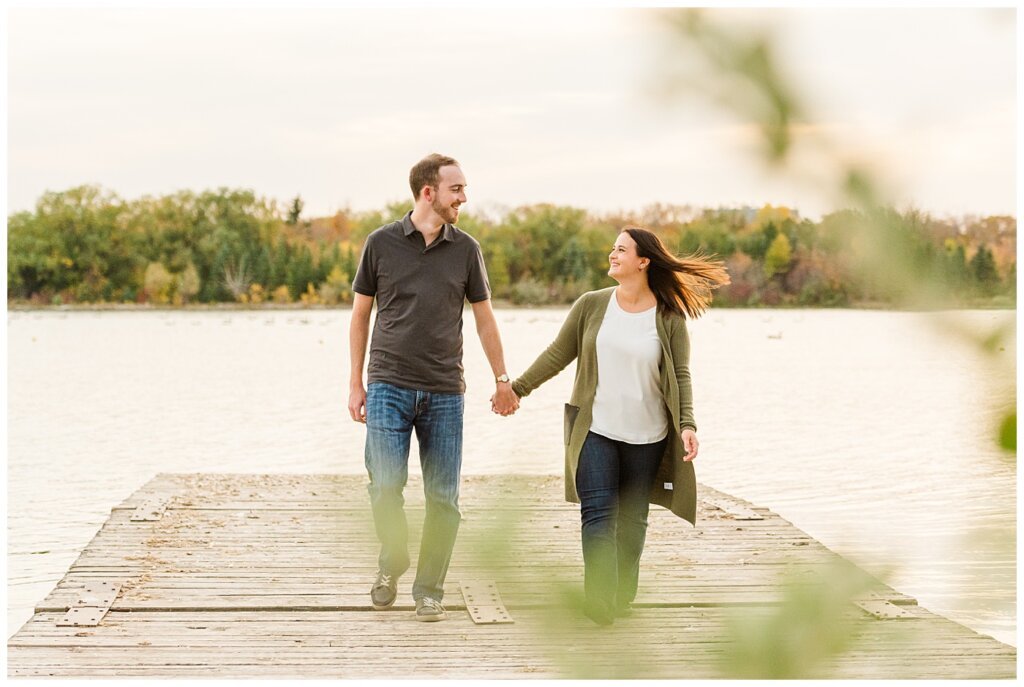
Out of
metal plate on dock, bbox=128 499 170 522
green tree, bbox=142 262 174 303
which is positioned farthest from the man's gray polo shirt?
green tree, bbox=142 262 174 303

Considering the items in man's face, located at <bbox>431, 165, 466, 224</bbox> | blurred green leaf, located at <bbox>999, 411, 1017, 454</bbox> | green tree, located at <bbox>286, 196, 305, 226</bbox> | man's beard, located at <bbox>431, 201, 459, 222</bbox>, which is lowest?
blurred green leaf, located at <bbox>999, 411, 1017, 454</bbox>

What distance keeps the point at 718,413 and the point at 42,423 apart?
1389 cm

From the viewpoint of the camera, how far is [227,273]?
91250 mm

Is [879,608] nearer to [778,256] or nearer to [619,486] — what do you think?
[778,256]

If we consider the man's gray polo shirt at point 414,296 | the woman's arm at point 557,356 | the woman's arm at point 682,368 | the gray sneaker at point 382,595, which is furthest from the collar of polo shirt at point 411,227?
the gray sneaker at point 382,595

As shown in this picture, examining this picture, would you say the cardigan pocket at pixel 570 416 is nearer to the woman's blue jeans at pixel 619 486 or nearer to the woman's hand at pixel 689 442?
the woman's blue jeans at pixel 619 486

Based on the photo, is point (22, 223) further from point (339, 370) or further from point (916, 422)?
point (916, 422)

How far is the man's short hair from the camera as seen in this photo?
464 cm

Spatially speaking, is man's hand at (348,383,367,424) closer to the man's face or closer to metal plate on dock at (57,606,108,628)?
the man's face

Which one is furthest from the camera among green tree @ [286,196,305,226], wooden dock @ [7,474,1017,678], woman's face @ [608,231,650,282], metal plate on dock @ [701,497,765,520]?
green tree @ [286,196,305,226]

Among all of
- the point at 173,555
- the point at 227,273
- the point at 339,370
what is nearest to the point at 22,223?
the point at 227,273

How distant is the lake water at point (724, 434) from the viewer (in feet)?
2.77

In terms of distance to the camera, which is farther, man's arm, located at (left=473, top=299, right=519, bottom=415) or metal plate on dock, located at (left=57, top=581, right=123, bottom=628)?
metal plate on dock, located at (left=57, top=581, right=123, bottom=628)

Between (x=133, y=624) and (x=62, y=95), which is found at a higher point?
(x=62, y=95)
